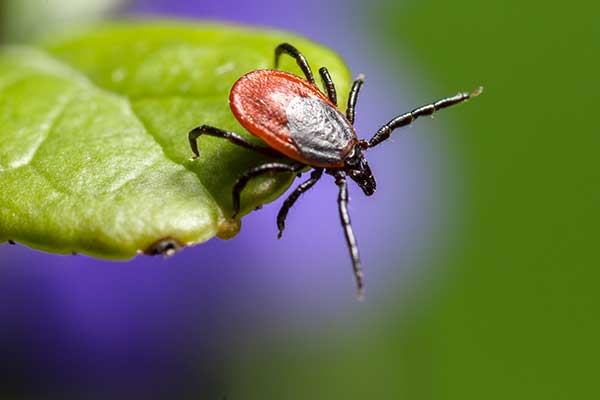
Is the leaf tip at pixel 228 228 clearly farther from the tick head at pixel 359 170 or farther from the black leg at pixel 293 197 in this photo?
the tick head at pixel 359 170

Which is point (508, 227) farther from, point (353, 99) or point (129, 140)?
point (129, 140)

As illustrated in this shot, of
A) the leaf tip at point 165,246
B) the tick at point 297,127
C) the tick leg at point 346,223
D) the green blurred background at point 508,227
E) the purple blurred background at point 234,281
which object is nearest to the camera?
the leaf tip at point 165,246

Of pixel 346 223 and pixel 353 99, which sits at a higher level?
pixel 353 99

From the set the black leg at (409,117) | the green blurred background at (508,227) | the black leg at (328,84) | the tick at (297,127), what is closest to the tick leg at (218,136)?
the tick at (297,127)

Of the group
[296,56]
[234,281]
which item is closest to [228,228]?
[296,56]

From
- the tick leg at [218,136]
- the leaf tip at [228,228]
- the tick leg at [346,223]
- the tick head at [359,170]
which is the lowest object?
the tick leg at [346,223]

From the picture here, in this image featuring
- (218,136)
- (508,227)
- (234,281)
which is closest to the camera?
(218,136)

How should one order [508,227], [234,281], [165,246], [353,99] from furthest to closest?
[508,227] → [234,281] → [353,99] → [165,246]

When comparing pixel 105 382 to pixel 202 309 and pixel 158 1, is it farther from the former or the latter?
pixel 158 1
